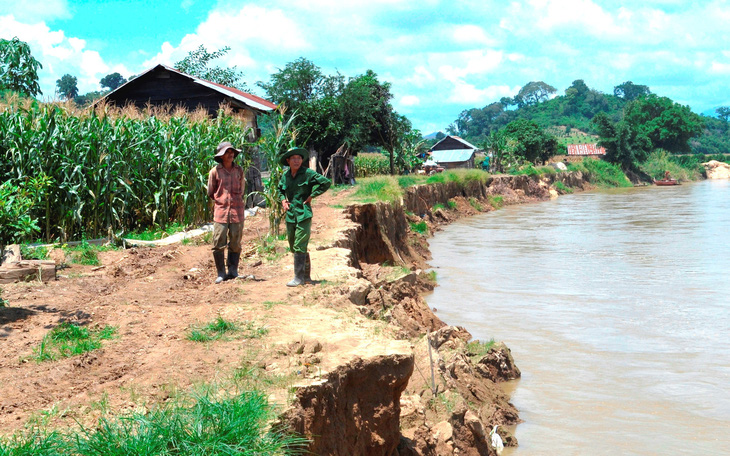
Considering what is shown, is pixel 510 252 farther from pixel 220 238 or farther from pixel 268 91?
pixel 268 91

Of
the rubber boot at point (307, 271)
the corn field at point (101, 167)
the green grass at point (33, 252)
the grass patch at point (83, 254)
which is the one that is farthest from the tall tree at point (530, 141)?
the rubber boot at point (307, 271)

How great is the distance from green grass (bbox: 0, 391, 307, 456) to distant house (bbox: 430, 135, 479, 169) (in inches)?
2251

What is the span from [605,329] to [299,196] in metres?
5.40

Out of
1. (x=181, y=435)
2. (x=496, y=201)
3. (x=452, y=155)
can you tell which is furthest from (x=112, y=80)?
(x=181, y=435)

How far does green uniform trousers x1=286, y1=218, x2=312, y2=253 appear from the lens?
770cm

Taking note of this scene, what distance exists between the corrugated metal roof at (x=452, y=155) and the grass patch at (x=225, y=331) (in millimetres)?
55379

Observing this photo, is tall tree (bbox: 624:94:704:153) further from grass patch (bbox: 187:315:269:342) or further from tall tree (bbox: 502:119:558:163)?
grass patch (bbox: 187:315:269:342)

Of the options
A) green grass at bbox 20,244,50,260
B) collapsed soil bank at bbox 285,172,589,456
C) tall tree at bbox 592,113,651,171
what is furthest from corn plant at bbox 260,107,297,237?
tall tree at bbox 592,113,651,171

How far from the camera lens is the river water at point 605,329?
6.95m

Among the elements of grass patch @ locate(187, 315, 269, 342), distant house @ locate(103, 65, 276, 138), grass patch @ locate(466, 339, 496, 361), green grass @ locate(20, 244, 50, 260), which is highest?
distant house @ locate(103, 65, 276, 138)

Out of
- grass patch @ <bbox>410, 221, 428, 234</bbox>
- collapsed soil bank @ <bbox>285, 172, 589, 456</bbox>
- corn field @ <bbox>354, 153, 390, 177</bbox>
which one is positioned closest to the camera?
collapsed soil bank @ <bbox>285, 172, 589, 456</bbox>

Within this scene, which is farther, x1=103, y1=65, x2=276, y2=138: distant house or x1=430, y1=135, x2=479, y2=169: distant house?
x1=430, y1=135, x2=479, y2=169: distant house

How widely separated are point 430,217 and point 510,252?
28.1 feet

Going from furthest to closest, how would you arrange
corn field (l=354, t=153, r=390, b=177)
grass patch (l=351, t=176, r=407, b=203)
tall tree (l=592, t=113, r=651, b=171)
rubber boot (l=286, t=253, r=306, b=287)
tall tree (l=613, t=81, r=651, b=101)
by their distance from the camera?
tall tree (l=613, t=81, r=651, b=101), tall tree (l=592, t=113, r=651, b=171), corn field (l=354, t=153, r=390, b=177), grass patch (l=351, t=176, r=407, b=203), rubber boot (l=286, t=253, r=306, b=287)
